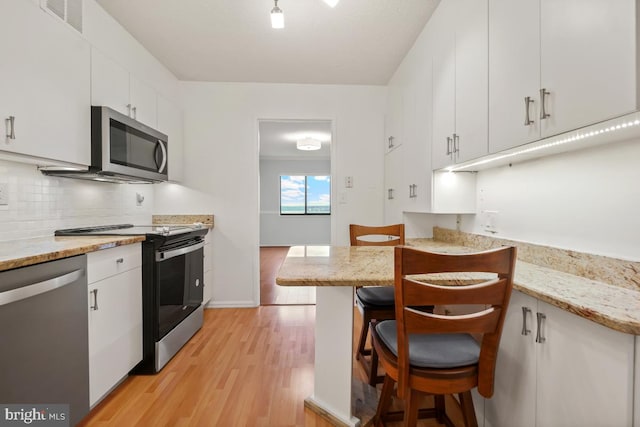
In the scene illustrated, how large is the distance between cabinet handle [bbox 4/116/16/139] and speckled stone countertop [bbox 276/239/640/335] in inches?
54.7

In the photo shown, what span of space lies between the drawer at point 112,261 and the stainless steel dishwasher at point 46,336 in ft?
0.20

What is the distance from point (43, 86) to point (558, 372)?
2.51m

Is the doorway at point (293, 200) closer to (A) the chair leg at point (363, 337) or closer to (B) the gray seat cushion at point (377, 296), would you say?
(A) the chair leg at point (363, 337)

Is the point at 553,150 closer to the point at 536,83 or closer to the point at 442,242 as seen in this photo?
the point at 536,83

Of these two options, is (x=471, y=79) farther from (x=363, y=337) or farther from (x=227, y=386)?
(x=227, y=386)

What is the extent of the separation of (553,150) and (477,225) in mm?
788

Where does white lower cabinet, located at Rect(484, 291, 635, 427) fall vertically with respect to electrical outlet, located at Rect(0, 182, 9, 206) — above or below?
below

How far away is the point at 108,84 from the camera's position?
196cm

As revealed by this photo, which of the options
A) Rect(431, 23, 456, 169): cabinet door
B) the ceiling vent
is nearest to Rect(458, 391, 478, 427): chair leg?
Rect(431, 23, 456, 169): cabinet door

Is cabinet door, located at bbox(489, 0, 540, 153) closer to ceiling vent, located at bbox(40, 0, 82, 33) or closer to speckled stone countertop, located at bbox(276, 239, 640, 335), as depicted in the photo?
speckled stone countertop, located at bbox(276, 239, 640, 335)

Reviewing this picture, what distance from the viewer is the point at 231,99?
3.15 m

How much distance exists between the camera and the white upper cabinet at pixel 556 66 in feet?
2.67

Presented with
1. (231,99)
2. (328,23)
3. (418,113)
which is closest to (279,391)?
(418,113)

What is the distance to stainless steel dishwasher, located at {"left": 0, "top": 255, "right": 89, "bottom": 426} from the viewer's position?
3.54 feet
